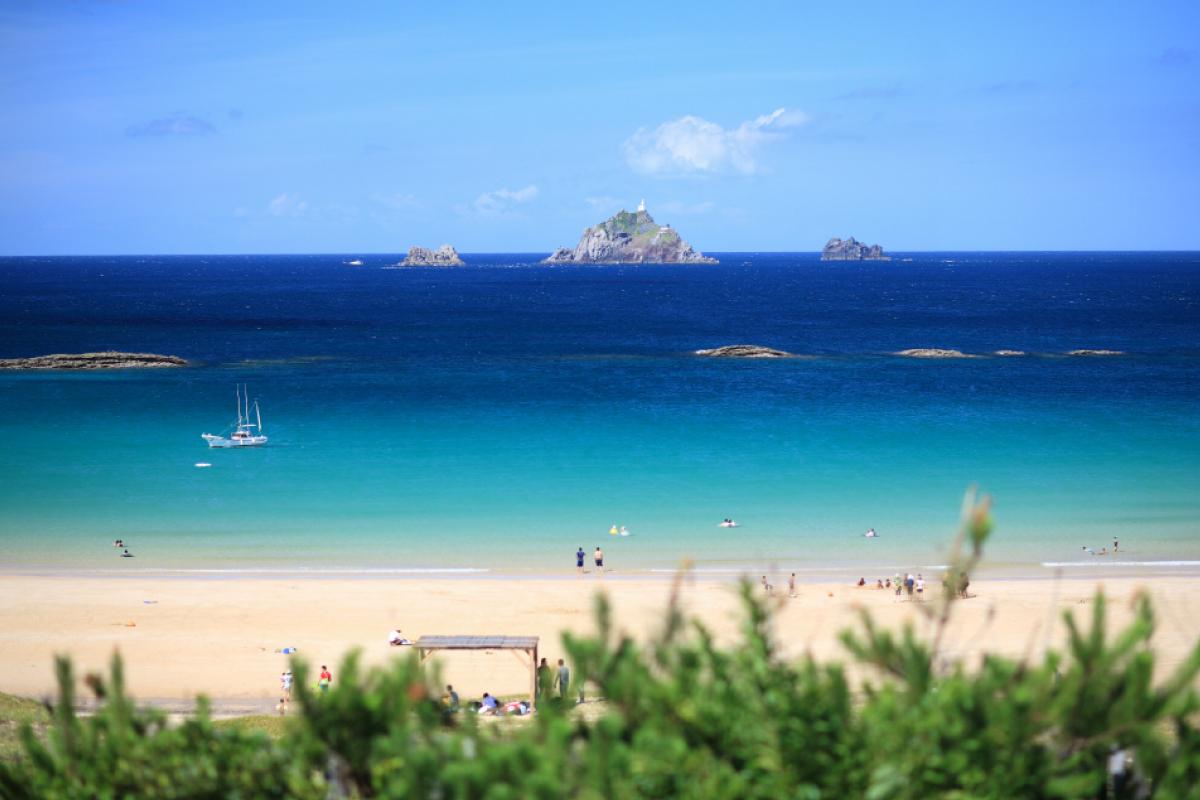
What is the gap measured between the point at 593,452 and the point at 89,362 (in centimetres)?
4200

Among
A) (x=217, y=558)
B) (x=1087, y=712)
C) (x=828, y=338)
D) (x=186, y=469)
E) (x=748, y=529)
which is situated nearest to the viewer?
(x=1087, y=712)

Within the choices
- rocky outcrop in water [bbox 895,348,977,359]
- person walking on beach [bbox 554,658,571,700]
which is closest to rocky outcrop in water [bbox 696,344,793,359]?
rocky outcrop in water [bbox 895,348,977,359]

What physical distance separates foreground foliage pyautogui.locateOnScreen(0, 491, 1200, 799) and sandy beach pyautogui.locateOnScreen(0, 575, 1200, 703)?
14.0 metres

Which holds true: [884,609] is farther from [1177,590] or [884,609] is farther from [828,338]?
[828,338]

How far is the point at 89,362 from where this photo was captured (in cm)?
7475

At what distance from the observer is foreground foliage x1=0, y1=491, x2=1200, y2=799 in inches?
324

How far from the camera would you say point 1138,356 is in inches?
3214

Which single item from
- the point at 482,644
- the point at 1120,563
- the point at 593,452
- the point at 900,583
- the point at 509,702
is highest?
the point at 593,452

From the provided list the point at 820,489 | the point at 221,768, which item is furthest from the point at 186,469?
the point at 221,768

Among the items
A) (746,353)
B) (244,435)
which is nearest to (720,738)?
(244,435)

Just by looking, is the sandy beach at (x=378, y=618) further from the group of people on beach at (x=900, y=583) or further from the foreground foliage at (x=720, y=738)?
the foreground foliage at (x=720, y=738)

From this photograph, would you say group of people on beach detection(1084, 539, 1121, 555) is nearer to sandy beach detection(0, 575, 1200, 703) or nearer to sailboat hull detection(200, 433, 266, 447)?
sandy beach detection(0, 575, 1200, 703)

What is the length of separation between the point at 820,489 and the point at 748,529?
252 inches

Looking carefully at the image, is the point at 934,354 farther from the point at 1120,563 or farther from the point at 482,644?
the point at 482,644
